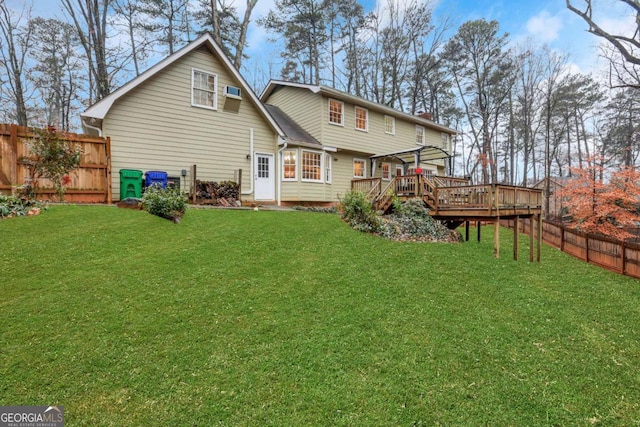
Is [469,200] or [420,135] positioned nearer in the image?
[469,200]

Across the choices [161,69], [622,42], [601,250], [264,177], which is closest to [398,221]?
[601,250]

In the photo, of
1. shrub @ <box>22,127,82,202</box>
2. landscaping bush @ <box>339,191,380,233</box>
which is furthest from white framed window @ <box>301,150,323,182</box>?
shrub @ <box>22,127,82,202</box>

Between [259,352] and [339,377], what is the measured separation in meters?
0.93

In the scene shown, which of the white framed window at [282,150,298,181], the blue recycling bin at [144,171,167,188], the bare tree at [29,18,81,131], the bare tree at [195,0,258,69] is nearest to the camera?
the blue recycling bin at [144,171,167,188]

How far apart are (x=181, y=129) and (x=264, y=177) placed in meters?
3.64

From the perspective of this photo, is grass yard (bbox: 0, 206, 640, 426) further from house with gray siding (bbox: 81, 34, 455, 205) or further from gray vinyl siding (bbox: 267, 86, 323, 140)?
gray vinyl siding (bbox: 267, 86, 323, 140)

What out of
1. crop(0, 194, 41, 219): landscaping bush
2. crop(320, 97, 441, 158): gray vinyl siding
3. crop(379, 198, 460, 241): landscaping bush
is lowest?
crop(379, 198, 460, 241): landscaping bush

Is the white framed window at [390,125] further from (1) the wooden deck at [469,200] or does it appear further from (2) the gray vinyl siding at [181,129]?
(2) the gray vinyl siding at [181,129]

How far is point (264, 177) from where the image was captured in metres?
12.9

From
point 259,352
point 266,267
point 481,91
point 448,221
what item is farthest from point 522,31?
point 259,352

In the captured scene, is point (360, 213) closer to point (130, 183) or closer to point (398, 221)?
point (398, 221)

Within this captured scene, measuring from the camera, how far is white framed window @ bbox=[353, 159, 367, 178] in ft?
53.3

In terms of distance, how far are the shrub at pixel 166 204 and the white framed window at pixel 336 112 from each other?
8.89 meters

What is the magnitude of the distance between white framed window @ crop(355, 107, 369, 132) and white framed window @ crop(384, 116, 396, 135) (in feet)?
4.92
